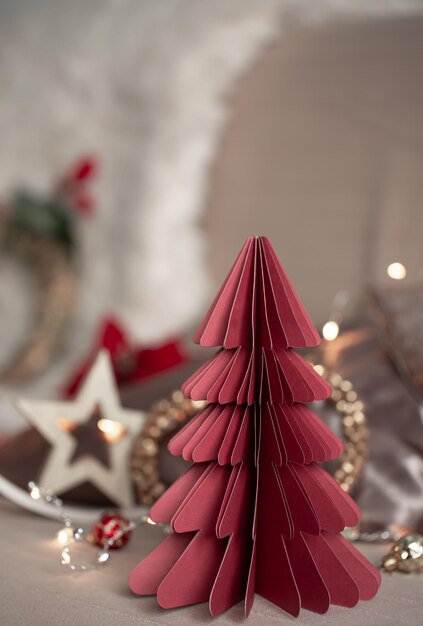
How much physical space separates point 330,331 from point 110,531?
Answer: 373mm

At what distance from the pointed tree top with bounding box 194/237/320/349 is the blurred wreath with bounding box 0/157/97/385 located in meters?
1.23

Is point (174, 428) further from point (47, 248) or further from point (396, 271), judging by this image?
point (47, 248)

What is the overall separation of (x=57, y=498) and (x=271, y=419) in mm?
328

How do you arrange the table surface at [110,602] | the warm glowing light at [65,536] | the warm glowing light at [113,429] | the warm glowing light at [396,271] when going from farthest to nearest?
the warm glowing light at [396,271] < the warm glowing light at [113,429] < the warm glowing light at [65,536] < the table surface at [110,602]

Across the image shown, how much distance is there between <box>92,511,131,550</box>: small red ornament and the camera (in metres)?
0.66

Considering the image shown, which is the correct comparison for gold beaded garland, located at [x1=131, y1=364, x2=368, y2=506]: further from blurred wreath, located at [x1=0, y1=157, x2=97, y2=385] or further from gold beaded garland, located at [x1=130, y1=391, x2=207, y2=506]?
blurred wreath, located at [x1=0, y1=157, x2=97, y2=385]

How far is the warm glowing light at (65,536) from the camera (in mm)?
653

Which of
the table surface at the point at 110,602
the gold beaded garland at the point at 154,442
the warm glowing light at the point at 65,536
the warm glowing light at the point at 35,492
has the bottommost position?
the table surface at the point at 110,602

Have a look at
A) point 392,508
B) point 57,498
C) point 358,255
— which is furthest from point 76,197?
point 392,508

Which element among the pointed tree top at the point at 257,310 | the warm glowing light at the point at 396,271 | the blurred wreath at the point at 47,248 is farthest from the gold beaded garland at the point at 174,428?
the blurred wreath at the point at 47,248

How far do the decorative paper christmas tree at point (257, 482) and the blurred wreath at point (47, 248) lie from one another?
1.24m

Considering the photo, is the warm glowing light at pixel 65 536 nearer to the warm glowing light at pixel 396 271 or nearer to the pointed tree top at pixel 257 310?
the pointed tree top at pixel 257 310

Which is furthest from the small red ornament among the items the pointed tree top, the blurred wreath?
the blurred wreath

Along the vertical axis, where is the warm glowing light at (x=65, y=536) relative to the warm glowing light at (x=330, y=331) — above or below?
below
